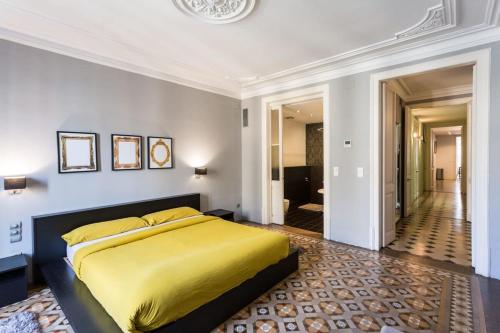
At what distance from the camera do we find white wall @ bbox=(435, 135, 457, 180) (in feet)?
43.0

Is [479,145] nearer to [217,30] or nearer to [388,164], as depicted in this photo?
[388,164]

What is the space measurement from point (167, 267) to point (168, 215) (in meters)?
1.59

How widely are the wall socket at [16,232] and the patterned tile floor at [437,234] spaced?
4.89m

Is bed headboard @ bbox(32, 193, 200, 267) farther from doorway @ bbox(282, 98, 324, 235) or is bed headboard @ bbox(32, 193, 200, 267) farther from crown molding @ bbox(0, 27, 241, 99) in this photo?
doorway @ bbox(282, 98, 324, 235)

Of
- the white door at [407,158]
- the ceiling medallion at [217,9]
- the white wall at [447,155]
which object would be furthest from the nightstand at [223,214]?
the white wall at [447,155]

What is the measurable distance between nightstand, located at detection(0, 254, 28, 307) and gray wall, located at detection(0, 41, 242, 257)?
337 mm

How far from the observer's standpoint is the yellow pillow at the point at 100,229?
2719 mm

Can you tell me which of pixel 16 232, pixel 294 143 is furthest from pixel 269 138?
pixel 16 232

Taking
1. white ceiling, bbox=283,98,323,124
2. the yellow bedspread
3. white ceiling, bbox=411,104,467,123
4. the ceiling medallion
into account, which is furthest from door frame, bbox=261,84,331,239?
white ceiling, bbox=411,104,467,123

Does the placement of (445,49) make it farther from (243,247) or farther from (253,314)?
(253,314)

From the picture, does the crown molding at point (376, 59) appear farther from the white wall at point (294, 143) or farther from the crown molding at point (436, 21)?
the white wall at point (294, 143)

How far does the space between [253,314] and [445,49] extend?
3.78 m

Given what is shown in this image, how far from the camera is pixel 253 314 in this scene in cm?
218

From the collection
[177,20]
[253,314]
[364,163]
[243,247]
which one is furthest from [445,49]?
[253,314]
